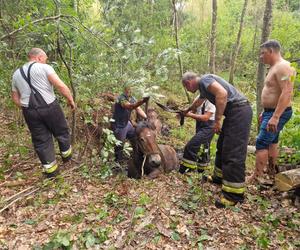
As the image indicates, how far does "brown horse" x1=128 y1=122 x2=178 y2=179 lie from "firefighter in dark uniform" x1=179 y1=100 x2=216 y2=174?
1.31 ft

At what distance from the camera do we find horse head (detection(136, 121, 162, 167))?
514cm

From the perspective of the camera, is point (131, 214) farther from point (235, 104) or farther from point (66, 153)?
point (235, 104)

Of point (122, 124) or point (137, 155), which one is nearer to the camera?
point (137, 155)

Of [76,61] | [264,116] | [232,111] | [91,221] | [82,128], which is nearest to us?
[91,221]

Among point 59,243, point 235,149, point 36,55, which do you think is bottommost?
point 59,243

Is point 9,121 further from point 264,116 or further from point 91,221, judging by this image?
point 264,116

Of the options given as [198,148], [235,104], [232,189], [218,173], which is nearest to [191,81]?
[235,104]

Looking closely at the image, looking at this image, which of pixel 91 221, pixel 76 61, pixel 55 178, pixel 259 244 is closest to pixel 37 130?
pixel 55 178

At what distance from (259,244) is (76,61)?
4.20 meters

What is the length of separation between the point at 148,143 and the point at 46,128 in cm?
178

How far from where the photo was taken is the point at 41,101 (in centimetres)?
470

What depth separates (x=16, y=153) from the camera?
19.9 ft

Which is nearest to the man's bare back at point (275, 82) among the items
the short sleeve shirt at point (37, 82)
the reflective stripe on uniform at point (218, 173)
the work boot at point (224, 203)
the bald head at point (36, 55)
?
the reflective stripe on uniform at point (218, 173)

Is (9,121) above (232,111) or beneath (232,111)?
beneath
